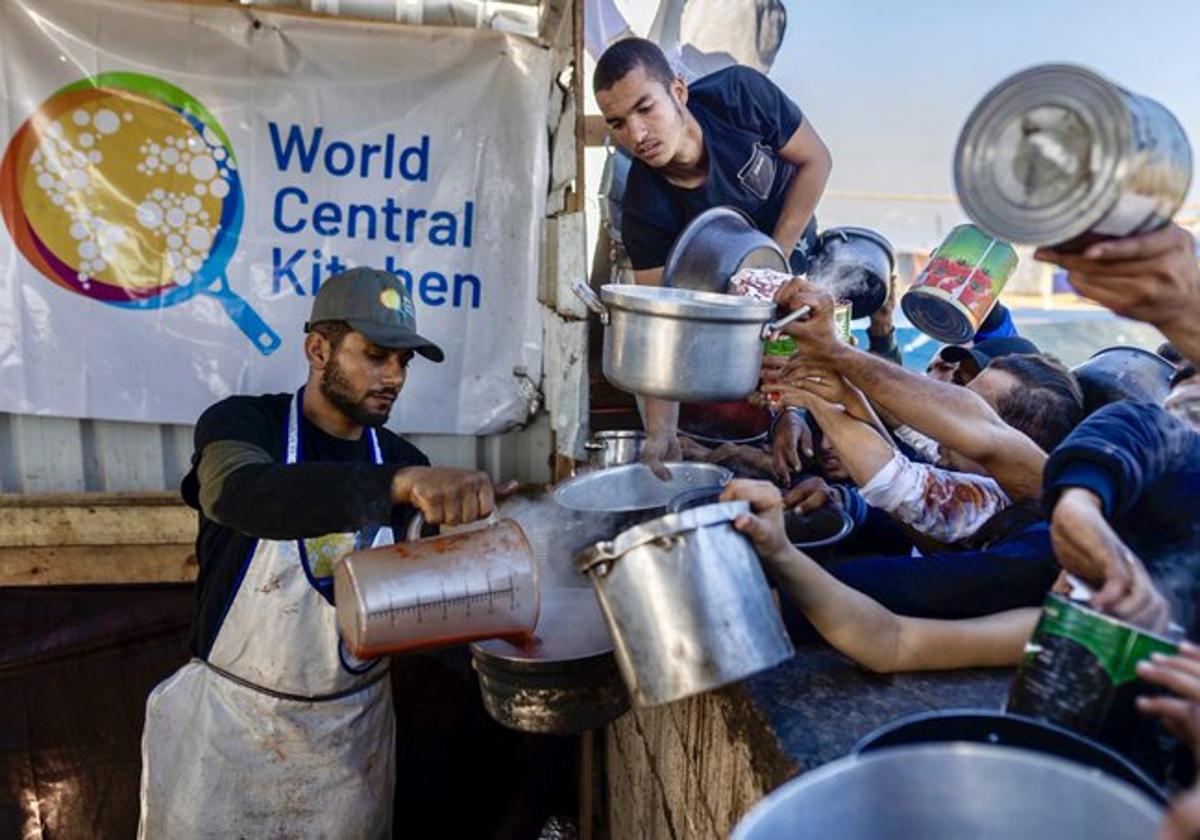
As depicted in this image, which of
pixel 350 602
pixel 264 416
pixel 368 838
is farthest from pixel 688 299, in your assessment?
pixel 368 838

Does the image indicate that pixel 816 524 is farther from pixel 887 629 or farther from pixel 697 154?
pixel 697 154

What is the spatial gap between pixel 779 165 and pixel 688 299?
1659mm

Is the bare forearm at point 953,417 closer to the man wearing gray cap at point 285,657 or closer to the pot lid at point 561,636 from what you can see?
the pot lid at point 561,636

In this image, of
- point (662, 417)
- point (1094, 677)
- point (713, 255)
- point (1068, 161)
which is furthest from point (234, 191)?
point (1094, 677)

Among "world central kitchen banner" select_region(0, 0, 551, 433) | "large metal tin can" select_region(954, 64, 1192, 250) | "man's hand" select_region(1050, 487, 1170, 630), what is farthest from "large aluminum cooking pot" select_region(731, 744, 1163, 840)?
"world central kitchen banner" select_region(0, 0, 551, 433)

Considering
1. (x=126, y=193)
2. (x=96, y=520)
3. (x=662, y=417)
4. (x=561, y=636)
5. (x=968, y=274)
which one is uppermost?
(x=126, y=193)

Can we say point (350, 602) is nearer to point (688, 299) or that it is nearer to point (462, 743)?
point (688, 299)

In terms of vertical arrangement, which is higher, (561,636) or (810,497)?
(810,497)

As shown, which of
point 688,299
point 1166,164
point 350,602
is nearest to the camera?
point 1166,164

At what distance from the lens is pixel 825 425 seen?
2.34 m

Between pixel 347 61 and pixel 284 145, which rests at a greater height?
pixel 347 61

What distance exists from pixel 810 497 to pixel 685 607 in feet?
4.14

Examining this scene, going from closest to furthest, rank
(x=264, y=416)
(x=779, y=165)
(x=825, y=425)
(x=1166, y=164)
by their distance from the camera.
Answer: (x=1166, y=164) → (x=825, y=425) → (x=264, y=416) → (x=779, y=165)

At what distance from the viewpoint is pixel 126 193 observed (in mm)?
3625
